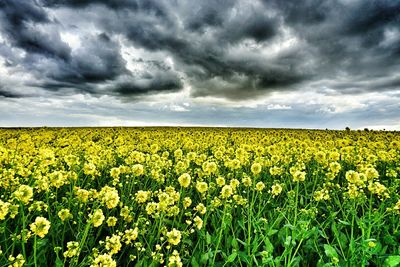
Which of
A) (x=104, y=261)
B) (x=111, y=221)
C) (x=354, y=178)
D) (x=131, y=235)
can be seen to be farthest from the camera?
(x=354, y=178)

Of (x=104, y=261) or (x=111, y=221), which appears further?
(x=111, y=221)

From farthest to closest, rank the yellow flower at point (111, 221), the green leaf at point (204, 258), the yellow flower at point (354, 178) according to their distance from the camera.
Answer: the yellow flower at point (354, 178) → the yellow flower at point (111, 221) → the green leaf at point (204, 258)

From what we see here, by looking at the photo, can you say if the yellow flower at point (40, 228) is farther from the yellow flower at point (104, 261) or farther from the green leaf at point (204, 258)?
the green leaf at point (204, 258)

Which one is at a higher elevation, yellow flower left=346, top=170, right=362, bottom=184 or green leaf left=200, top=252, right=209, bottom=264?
yellow flower left=346, top=170, right=362, bottom=184

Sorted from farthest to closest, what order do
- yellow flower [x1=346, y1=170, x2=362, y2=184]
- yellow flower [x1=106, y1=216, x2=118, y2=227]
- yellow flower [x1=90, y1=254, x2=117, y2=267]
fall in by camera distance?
yellow flower [x1=346, y1=170, x2=362, y2=184]
yellow flower [x1=106, y1=216, x2=118, y2=227]
yellow flower [x1=90, y1=254, x2=117, y2=267]

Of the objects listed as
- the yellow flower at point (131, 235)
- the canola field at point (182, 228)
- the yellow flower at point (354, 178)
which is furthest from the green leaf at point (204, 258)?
the yellow flower at point (354, 178)

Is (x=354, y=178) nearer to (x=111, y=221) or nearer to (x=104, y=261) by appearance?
(x=111, y=221)

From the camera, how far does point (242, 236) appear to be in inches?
189

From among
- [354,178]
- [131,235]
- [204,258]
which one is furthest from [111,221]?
[354,178]

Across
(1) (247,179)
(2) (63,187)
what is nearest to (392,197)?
(1) (247,179)

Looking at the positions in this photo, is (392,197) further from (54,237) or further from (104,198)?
(54,237)

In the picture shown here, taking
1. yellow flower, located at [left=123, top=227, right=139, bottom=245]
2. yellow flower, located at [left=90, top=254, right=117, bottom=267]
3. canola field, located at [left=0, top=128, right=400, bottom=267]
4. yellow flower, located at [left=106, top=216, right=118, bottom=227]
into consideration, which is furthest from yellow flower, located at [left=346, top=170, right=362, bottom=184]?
yellow flower, located at [left=90, top=254, right=117, bottom=267]

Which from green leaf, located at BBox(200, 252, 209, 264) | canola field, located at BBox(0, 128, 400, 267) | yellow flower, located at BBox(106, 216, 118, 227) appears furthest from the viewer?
yellow flower, located at BBox(106, 216, 118, 227)

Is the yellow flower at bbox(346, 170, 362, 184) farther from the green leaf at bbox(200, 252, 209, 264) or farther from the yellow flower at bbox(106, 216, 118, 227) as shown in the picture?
the yellow flower at bbox(106, 216, 118, 227)
